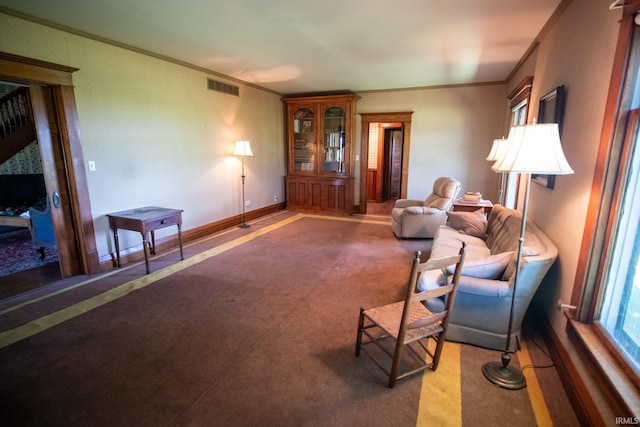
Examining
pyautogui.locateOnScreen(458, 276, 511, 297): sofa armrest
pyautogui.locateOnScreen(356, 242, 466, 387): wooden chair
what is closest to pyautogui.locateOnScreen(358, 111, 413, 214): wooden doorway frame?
pyautogui.locateOnScreen(458, 276, 511, 297): sofa armrest

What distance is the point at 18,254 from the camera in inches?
172

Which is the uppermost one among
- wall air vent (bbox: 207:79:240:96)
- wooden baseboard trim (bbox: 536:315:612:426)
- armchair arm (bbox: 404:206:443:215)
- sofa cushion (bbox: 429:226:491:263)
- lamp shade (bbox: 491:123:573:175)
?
wall air vent (bbox: 207:79:240:96)

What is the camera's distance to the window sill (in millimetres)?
1306

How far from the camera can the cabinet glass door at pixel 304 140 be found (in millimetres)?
6930

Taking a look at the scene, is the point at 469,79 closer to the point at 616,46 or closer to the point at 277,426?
the point at 616,46

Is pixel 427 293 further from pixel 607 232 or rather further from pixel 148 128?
pixel 148 128

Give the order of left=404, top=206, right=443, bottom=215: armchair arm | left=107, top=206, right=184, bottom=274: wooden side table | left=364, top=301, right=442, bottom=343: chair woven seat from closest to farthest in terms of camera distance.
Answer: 1. left=364, top=301, right=442, bottom=343: chair woven seat
2. left=107, top=206, right=184, bottom=274: wooden side table
3. left=404, top=206, right=443, bottom=215: armchair arm

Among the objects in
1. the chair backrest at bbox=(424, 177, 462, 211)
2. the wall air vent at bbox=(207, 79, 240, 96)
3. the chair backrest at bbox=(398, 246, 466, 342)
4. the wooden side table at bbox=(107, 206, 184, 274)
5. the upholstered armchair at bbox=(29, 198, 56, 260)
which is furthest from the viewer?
the wall air vent at bbox=(207, 79, 240, 96)

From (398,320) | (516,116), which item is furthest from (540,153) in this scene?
(516,116)

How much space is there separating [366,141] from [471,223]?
3.52 meters

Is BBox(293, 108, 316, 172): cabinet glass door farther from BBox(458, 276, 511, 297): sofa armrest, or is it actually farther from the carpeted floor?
BBox(458, 276, 511, 297): sofa armrest

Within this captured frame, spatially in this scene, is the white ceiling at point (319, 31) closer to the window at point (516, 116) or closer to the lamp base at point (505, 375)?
the window at point (516, 116)

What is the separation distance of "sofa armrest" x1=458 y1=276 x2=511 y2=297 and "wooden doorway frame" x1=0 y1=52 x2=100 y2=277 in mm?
3975

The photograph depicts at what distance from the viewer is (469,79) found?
18.1 feet
